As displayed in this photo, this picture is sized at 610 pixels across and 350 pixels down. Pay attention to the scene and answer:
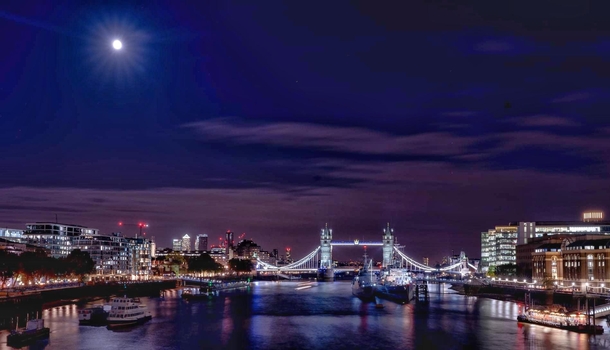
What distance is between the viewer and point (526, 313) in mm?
57031

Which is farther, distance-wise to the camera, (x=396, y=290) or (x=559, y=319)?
(x=396, y=290)

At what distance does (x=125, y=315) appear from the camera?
178 feet

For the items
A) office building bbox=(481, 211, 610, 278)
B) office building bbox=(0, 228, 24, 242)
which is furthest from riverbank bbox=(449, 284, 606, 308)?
office building bbox=(0, 228, 24, 242)

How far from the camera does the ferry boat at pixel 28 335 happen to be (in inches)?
1601

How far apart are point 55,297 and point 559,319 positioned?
5053 centimetres

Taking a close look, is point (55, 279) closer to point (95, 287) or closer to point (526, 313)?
point (95, 287)

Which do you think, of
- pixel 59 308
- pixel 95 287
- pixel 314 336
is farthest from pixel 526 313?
pixel 95 287

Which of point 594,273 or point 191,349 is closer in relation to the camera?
point 191,349

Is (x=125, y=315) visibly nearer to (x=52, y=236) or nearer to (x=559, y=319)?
(x=559, y=319)

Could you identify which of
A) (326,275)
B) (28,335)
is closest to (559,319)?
(28,335)

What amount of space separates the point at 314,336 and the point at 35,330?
A: 62.9 feet

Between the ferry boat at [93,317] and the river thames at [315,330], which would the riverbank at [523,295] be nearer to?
the river thames at [315,330]

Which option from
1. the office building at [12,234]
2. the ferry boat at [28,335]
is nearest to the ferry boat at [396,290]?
the ferry boat at [28,335]

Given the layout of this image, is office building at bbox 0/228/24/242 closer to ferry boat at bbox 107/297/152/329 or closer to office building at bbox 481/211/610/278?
ferry boat at bbox 107/297/152/329
